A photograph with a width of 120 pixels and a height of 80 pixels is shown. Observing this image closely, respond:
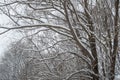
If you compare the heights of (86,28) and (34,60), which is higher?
(86,28)

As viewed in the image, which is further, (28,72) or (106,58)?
(28,72)

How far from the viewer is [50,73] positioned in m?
12.3

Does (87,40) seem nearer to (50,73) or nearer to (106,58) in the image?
(106,58)

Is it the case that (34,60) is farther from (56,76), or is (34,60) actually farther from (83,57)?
(83,57)

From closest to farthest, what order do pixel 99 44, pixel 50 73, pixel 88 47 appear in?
pixel 99 44 < pixel 88 47 < pixel 50 73

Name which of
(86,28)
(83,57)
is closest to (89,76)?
(83,57)

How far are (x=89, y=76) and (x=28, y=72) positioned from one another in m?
3.20

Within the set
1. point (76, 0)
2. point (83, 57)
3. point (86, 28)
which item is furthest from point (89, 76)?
point (76, 0)

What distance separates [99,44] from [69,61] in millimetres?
2609

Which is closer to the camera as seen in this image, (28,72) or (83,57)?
(83,57)

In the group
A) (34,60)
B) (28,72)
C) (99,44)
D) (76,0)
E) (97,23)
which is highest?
(76,0)

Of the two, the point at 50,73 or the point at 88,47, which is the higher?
the point at 88,47

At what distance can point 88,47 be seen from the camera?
36.7ft

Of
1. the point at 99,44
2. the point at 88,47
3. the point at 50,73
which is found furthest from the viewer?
the point at 50,73
